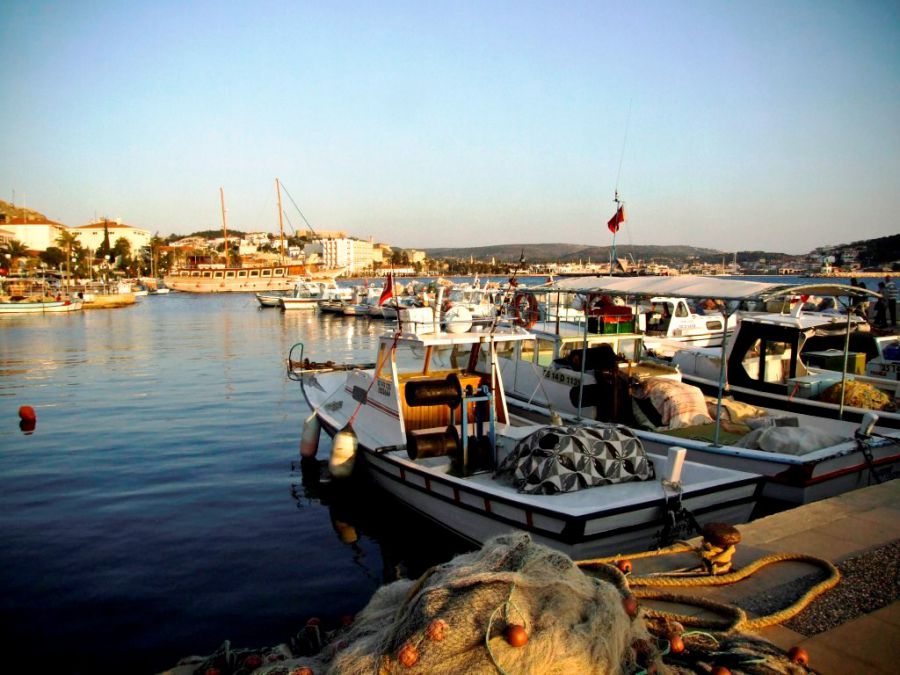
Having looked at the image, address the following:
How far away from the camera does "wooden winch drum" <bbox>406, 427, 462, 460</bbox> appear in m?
9.63

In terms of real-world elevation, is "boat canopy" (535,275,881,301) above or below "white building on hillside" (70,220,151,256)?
below

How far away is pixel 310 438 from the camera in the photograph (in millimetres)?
13844

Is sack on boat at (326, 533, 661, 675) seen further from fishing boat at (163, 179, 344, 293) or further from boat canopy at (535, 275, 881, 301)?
fishing boat at (163, 179, 344, 293)

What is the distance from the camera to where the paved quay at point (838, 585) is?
174 inches

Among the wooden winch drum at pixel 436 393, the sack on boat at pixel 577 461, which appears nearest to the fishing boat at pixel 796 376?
the sack on boat at pixel 577 461

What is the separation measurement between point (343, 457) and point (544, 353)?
5252 mm

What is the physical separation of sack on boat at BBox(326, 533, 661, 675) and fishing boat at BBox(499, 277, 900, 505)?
257 inches

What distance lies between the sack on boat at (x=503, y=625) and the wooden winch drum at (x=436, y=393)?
213 inches

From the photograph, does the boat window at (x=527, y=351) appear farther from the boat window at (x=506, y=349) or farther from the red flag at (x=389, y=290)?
the red flag at (x=389, y=290)

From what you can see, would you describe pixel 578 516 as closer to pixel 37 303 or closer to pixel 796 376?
pixel 796 376

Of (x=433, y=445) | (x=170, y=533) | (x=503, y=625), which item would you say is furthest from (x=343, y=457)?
(x=503, y=625)

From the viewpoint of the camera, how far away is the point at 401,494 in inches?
408

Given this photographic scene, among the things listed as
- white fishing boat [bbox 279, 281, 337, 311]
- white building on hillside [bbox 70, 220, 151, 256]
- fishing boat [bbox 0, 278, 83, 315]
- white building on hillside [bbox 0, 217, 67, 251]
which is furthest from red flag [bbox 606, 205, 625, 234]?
white building on hillside [bbox 70, 220, 151, 256]

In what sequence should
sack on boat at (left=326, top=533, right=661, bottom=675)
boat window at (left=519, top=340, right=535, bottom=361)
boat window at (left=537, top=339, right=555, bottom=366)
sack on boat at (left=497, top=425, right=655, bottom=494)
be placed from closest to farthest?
sack on boat at (left=326, top=533, right=661, bottom=675) → sack on boat at (left=497, top=425, right=655, bottom=494) → boat window at (left=537, top=339, right=555, bottom=366) → boat window at (left=519, top=340, right=535, bottom=361)
